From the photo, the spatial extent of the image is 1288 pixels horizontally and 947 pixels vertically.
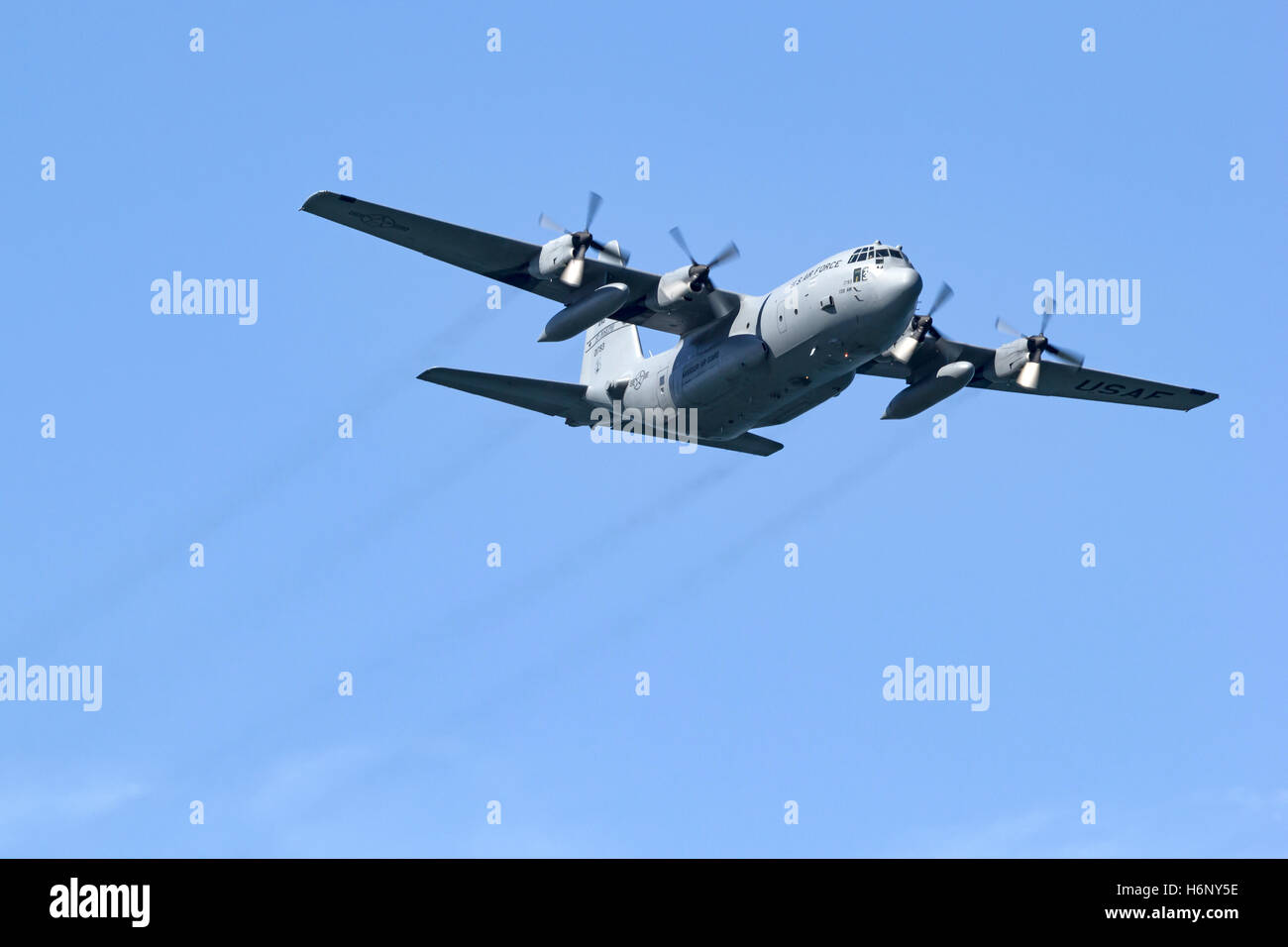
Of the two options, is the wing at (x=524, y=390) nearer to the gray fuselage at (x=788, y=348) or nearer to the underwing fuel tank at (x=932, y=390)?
the gray fuselage at (x=788, y=348)

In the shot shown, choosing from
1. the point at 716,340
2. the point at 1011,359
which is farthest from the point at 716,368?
the point at 1011,359

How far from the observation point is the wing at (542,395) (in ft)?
118

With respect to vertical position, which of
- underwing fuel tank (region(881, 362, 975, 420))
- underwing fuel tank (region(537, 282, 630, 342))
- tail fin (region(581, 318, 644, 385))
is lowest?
underwing fuel tank (region(881, 362, 975, 420))

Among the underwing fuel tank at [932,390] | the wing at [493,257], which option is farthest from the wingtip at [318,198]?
the underwing fuel tank at [932,390]

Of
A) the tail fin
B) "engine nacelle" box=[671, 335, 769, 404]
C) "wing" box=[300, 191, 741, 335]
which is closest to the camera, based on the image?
"wing" box=[300, 191, 741, 335]

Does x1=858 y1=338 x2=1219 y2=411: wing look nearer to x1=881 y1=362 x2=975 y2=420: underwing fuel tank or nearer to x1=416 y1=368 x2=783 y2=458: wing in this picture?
x1=881 y1=362 x2=975 y2=420: underwing fuel tank

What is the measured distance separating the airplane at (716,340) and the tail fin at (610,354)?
0.05 metres

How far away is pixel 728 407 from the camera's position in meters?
34.8

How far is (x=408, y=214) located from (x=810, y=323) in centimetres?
880

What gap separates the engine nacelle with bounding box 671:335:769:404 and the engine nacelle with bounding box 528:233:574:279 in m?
3.80

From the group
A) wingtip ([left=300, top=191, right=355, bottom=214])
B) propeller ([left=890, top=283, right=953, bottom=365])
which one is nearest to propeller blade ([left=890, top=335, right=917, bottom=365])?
propeller ([left=890, top=283, right=953, bottom=365])

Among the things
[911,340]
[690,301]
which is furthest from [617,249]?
[911,340]

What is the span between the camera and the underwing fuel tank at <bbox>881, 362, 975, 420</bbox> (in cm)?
3603

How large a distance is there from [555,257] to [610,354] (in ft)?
21.5
